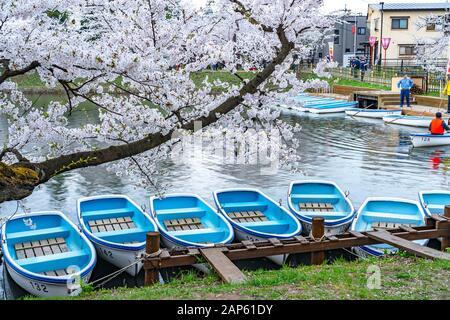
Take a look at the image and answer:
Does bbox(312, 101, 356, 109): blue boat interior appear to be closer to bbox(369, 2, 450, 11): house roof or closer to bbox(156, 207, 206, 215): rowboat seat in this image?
bbox(369, 2, 450, 11): house roof

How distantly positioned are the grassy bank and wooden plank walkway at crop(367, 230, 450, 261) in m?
0.34

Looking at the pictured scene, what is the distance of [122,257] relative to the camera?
935 centimetres

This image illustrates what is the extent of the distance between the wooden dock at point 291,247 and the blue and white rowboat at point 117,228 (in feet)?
2.06

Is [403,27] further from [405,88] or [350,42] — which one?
[405,88]

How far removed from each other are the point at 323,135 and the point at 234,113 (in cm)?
1992

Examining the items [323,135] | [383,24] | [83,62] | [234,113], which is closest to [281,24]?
[234,113]

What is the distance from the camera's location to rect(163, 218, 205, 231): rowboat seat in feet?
36.4

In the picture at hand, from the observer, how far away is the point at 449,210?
9680 mm

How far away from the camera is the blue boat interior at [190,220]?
10.3 metres

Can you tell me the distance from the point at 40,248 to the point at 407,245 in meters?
6.57

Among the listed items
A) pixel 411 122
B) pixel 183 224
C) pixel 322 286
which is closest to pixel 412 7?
pixel 411 122

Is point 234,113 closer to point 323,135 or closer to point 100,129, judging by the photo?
point 100,129

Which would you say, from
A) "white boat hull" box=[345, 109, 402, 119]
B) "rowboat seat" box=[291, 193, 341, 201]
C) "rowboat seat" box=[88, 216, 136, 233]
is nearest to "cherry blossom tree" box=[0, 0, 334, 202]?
"rowboat seat" box=[88, 216, 136, 233]

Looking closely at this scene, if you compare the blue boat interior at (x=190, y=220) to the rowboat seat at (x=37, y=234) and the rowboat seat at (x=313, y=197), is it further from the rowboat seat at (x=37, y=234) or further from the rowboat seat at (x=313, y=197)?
the rowboat seat at (x=313, y=197)
